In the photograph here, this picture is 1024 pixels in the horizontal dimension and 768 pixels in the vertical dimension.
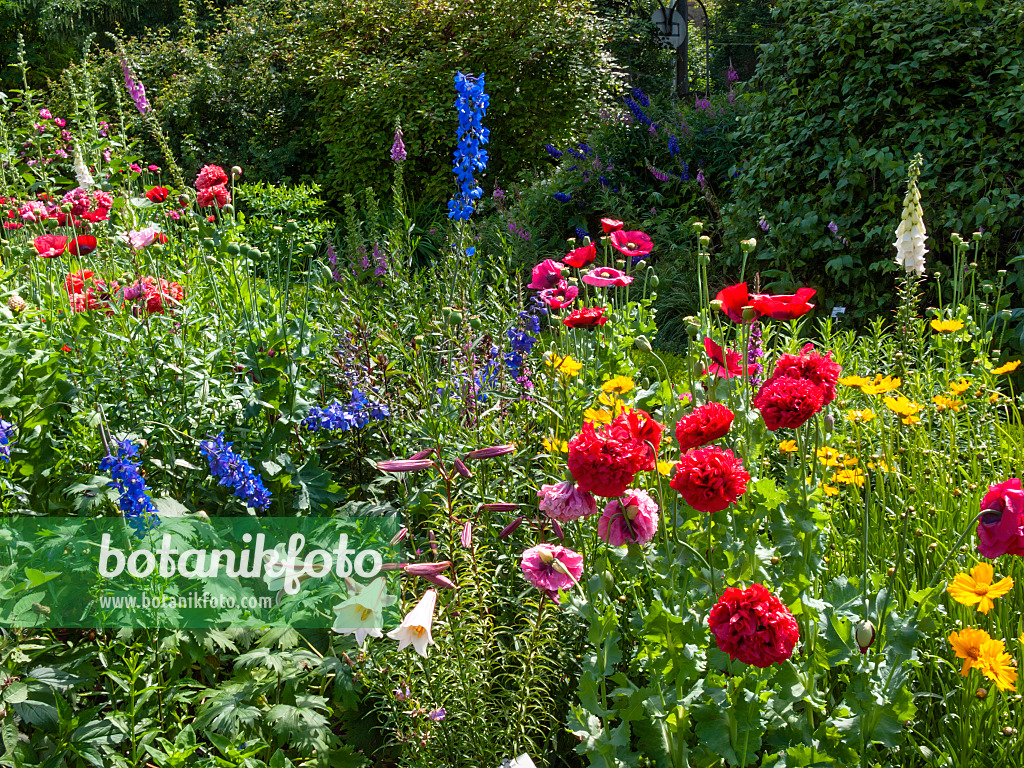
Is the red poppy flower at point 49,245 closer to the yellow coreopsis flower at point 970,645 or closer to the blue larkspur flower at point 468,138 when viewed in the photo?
the blue larkspur flower at point 468,138

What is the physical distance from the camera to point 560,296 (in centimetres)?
246

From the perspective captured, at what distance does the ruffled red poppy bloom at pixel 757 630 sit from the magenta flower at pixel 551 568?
12.2 inches

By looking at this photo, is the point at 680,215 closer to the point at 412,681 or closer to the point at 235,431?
the point at 235,431

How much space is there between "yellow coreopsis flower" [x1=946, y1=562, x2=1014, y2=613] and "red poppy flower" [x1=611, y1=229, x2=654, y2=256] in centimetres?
Answer: 133

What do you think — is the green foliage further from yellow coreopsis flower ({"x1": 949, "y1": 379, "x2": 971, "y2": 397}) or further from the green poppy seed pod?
the green poppy seed pod

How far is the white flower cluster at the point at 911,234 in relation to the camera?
274 cm

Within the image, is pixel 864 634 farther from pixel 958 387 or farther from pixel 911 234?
pixel 911 234

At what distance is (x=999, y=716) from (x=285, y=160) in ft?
28.5

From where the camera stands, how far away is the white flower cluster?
2.74 m

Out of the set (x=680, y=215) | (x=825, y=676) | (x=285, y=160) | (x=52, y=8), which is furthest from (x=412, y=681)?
(x=52, y=8)

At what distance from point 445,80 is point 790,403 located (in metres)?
6.94

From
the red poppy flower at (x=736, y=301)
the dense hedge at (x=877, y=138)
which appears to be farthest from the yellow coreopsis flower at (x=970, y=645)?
the dense hedge at (x=877, y=138)

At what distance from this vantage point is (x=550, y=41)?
25.4ft

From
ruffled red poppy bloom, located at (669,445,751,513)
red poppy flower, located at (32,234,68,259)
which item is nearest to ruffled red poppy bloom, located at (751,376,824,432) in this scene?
ruffled red poppy bloom, located at (669,445,751,513)
